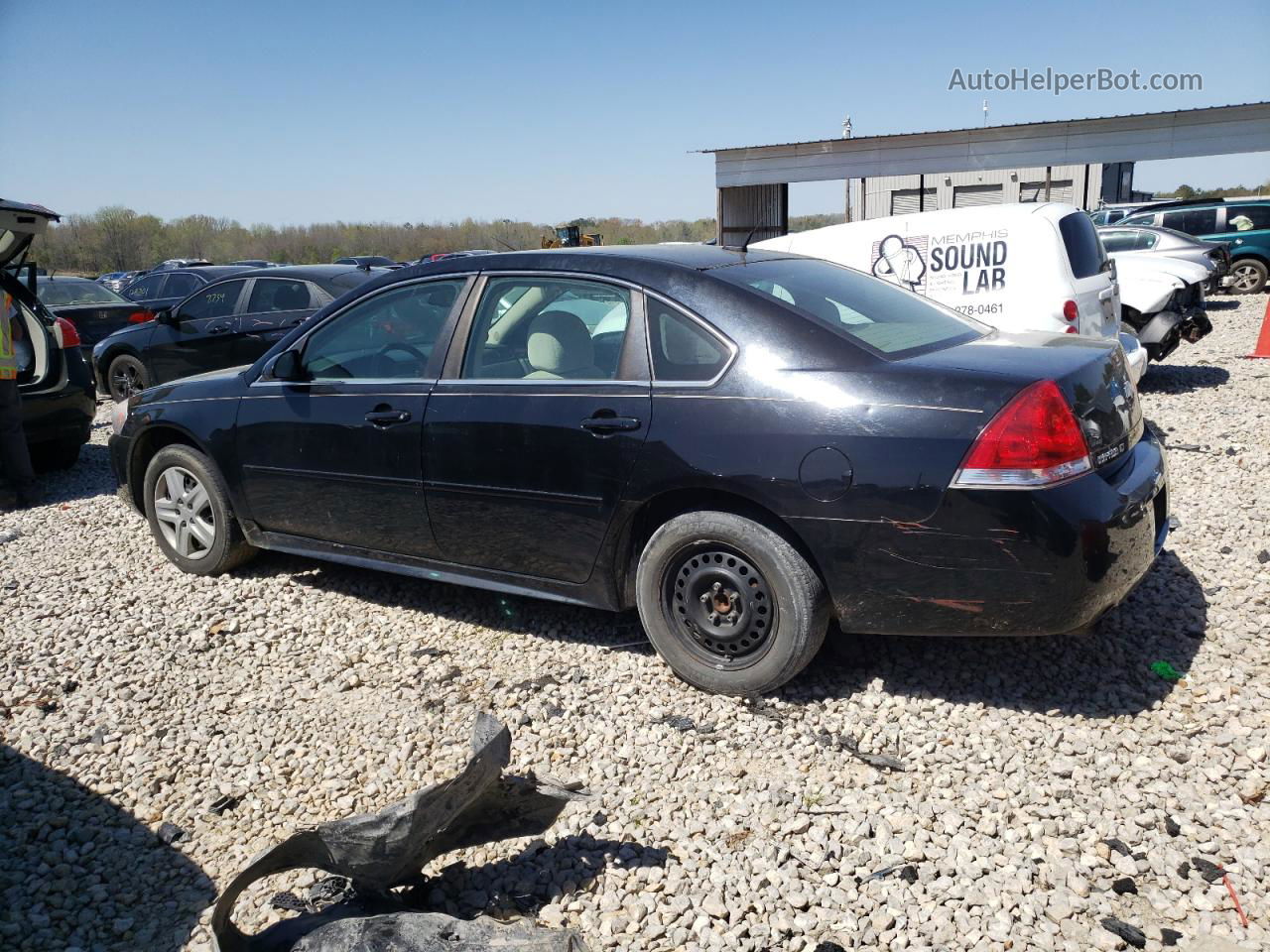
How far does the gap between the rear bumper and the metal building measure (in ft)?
70.2

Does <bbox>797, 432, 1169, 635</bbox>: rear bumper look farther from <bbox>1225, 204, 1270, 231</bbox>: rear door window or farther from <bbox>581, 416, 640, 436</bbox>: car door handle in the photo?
<bbox>1225, 204, 1270, 231</bbox>: rear door window

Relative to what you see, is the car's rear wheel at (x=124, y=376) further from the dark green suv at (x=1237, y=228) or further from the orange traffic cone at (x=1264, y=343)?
the dark green suv at (x=1237, y=228)

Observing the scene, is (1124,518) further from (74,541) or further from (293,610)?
(74,541)

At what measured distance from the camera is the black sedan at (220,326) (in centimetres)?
1018

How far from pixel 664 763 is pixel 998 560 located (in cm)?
134

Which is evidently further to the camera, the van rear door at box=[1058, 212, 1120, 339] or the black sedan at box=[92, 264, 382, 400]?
the black sedan at box=[92, 264, 382, 400]

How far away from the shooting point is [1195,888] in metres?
2.65

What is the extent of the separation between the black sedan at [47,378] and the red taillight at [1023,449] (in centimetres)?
748

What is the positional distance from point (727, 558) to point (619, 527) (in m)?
0.46

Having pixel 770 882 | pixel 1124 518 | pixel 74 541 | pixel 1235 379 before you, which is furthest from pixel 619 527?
pixel 1235 379

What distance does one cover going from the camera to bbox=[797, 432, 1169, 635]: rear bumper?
3.19 meters

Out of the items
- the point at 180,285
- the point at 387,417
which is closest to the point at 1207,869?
the point at 387,417

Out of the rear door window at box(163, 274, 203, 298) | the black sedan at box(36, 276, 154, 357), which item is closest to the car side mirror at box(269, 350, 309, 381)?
the black sedan at box(36, 276, 154, 357)

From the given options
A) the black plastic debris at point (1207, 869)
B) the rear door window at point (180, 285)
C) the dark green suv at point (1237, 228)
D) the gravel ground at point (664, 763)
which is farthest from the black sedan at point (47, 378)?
the dark green suv at point (1237, 228)
